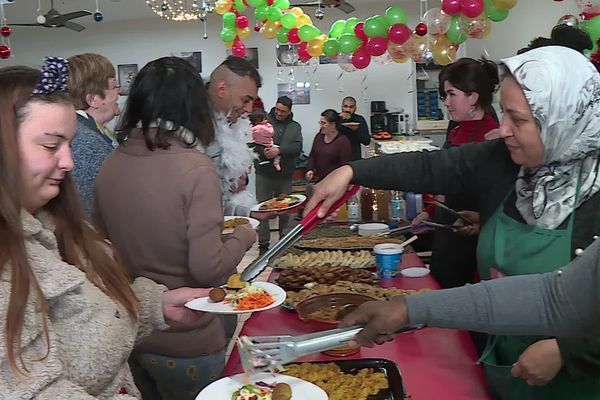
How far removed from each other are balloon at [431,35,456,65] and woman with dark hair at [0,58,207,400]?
13.1 ft

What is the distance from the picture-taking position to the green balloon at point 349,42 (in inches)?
209

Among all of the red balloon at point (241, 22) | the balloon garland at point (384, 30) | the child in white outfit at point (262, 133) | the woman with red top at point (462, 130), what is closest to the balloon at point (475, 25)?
the balloon garland at point (384, 30)

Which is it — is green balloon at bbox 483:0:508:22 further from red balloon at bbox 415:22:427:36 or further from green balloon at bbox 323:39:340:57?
green balloon at bbox 323:39:340:57

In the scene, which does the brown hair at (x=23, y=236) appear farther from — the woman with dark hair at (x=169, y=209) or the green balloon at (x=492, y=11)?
the green balloon at (x=492, y=11)

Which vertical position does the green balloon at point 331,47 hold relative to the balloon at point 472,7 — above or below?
below

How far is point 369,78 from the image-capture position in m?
9.09

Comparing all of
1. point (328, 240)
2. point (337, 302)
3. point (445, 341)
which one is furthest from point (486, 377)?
point (328, 240)

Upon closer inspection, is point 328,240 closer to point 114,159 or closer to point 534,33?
point 114,159

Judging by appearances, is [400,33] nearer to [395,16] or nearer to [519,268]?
[395,16]

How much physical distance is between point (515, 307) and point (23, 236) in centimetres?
91

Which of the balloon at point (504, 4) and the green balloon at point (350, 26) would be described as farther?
the green balloon at point (350, 26)

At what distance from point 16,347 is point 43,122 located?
0.41 metres

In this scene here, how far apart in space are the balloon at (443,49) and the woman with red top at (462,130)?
5.88 feet

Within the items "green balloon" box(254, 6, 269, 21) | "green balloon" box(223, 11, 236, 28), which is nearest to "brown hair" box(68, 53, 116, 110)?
"green balloon" box(254, 6, 269, 21)
